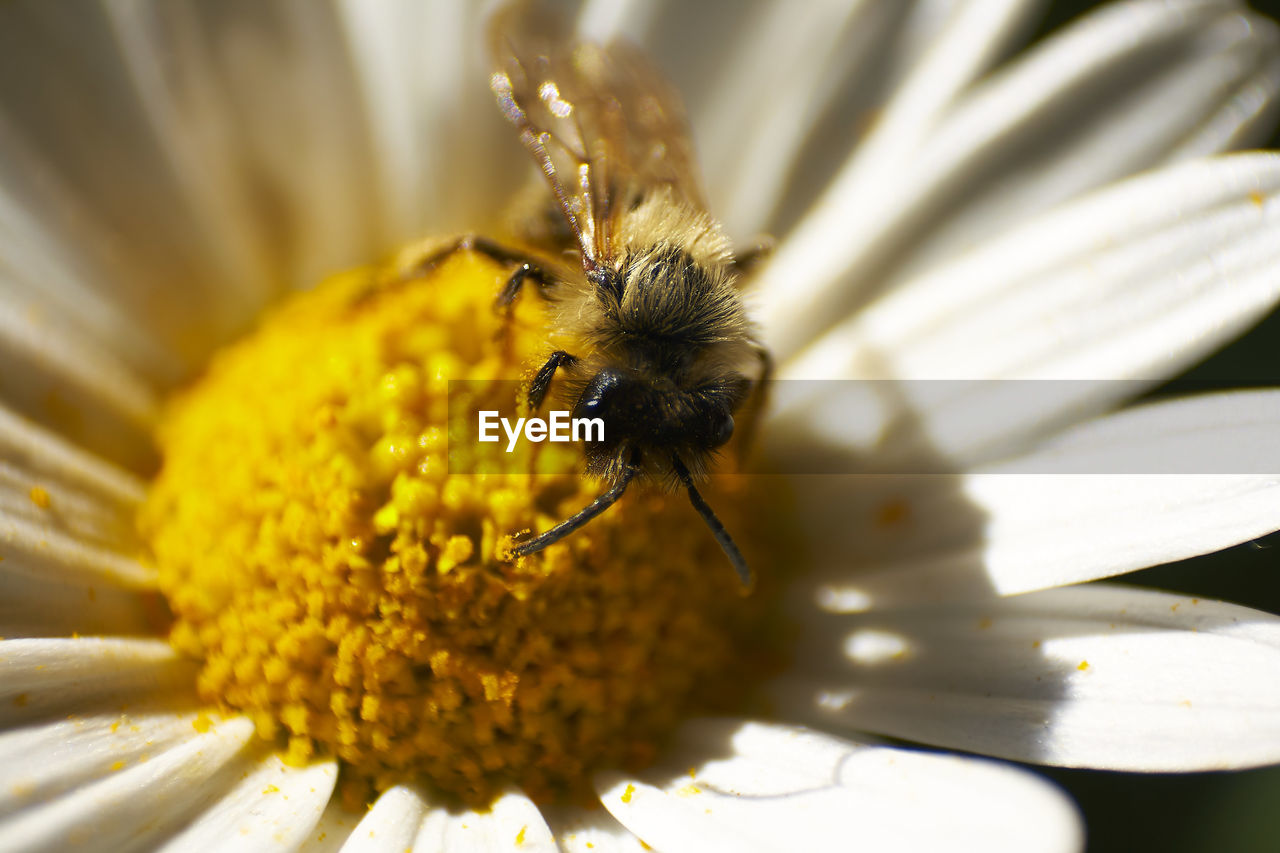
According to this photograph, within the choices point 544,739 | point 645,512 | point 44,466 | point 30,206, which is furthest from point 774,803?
point 30,206

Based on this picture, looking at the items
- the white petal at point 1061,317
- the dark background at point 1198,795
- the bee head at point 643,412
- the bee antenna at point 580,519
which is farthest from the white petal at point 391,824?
the dark background at point 1198,795

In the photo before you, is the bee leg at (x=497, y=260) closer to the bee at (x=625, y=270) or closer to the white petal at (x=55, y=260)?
the bee at (x=625, y=270)

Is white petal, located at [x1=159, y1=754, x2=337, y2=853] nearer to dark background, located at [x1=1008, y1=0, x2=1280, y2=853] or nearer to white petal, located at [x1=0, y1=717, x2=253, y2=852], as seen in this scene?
white petal, located at [x1=0, y1=717, x2=253, y2=852]

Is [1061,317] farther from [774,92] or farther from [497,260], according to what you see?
[497,260]

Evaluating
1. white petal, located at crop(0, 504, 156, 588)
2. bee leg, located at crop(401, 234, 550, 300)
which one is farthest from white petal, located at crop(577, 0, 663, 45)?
white petal, located at crop(0, 504, 156, 588)

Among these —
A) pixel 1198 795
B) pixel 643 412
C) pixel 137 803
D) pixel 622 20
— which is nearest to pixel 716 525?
pixel 643 412
